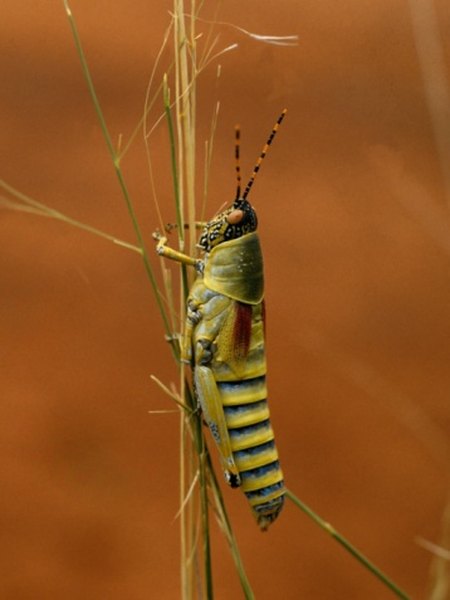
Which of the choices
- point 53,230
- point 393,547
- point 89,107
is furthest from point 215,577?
point 89,107

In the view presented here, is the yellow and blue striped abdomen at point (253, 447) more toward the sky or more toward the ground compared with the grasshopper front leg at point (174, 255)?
more toward the ground

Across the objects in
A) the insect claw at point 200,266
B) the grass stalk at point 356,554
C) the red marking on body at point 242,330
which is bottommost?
the grass stalk at point 356,554

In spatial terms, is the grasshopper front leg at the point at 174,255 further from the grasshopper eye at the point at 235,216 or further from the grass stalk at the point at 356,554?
the grass stalk at the point at 356,554

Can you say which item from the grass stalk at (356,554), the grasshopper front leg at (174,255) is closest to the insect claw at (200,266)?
the grasshopper front leg at (174,255)

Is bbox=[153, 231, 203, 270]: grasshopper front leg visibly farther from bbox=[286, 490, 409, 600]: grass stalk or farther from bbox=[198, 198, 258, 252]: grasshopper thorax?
bbox=[286, 490, 409, 600]: grass stalk

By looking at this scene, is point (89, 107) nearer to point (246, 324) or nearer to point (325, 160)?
point (325, 160)

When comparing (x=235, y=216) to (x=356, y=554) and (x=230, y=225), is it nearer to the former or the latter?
(x=230, y=225)

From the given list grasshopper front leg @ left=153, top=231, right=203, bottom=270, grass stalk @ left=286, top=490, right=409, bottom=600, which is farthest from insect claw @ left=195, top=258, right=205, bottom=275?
grass stalk @ left=286, top=490, right=409, bottom=600

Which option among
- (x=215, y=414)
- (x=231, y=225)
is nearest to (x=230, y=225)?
(x=231, y=225)
